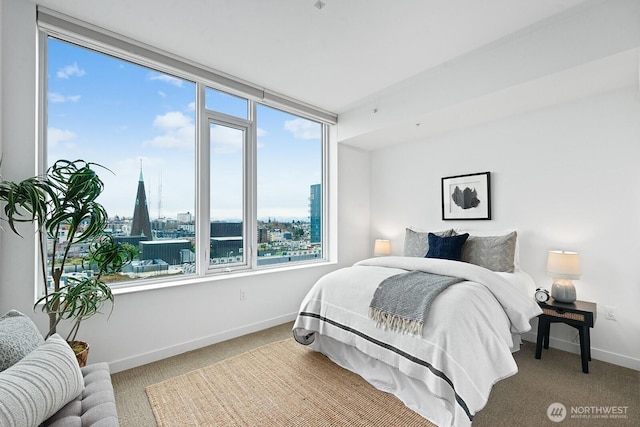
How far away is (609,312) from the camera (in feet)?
8.60

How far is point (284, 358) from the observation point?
2.66m

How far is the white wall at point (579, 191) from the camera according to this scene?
254cm

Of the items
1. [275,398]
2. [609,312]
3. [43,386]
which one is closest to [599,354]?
[609,312]

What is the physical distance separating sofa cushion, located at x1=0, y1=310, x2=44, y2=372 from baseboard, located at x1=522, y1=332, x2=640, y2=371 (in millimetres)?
3751

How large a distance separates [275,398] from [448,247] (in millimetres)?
2126

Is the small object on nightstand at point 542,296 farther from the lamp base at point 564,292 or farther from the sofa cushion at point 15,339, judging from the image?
the sofa cushion at point 15,339

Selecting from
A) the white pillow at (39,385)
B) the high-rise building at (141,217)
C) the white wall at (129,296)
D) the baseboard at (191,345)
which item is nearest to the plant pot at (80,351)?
the white wall at (129,296)

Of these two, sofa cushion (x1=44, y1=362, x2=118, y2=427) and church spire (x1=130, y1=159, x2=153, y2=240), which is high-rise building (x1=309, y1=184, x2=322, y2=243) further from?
sofa cushion (x1=44, y1=362, x2=118, y2=427)

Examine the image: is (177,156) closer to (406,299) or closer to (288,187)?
(288,187)

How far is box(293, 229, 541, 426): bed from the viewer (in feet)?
5.57

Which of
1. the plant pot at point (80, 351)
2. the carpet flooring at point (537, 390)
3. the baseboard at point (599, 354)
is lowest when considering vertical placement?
the carpet flooring at point (537, 390)

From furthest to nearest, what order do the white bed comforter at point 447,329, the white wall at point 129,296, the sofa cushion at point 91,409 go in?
the white wall at point 129,296 → the white bed comforter at point 447,329 → the sofa cushion at point 91,409

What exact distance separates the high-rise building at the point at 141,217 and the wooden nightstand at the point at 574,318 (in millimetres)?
3594

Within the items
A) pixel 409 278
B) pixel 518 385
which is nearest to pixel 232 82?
pixel 409 278
